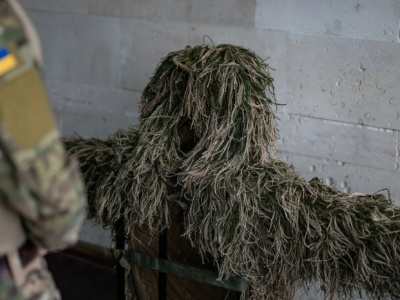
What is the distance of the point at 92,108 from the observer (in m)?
2.83

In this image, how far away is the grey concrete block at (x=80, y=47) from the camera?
2.70m

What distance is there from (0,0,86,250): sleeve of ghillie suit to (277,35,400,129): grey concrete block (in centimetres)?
136

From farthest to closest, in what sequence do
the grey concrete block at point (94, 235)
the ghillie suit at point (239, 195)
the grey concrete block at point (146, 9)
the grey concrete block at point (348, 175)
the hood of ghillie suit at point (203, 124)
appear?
the grey concrete block at point (94, 235)
the grey concrete block at point (146, 9)
the grey concrete block at point (348, 175)
the hood of ghillie suit at point (203, 124)
the ghillie suit at point (239, 195)

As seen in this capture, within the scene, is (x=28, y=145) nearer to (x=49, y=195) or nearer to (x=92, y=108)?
(x=49, y=195)

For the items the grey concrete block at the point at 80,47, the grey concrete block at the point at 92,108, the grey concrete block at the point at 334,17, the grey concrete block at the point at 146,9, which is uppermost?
the grey concrete block at the point at 334,17

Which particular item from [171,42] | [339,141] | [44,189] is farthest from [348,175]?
[44,189]

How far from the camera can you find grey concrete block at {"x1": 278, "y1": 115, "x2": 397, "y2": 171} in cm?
205

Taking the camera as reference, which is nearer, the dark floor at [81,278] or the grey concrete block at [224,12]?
the grey concrete block at [224,12]

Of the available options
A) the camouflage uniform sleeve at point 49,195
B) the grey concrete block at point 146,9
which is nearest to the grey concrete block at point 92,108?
the grey concrete block at point 146,9

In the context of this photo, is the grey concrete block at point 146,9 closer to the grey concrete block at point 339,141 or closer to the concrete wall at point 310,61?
the concrete wall at point 310,61

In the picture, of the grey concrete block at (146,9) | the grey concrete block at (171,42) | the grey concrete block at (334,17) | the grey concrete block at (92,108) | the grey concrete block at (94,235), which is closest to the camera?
the grey concrete block at (334,17)

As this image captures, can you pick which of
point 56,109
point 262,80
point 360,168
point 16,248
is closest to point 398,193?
point 360,168

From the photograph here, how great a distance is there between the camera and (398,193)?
2.05 metres

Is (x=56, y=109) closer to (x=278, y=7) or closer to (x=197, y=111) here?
(x=278, y=7)
